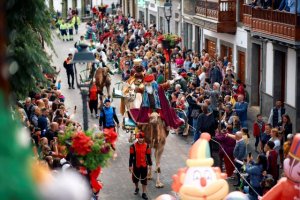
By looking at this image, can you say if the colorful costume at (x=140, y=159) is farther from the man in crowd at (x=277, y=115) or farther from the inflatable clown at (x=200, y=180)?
the inflatable clown at (x=200, y=180)

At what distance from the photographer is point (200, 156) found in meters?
8.20

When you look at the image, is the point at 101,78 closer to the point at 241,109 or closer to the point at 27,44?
the point at 241,109

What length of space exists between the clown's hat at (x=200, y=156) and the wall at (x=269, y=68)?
16.7 meters

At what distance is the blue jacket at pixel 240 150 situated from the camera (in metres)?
15.7

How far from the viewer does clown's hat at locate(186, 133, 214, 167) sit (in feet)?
26.6

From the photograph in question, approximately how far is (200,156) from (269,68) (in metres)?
17.4

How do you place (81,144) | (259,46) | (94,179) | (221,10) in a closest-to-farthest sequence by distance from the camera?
1. (81,144)
2. (94,179)
3. (259,46)
4. (221,10)

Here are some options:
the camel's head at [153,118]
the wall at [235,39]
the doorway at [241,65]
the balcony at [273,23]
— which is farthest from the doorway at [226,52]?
the camel's head at [153,118]

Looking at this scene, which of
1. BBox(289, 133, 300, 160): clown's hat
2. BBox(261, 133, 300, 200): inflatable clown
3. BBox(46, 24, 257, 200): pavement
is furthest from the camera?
BBox(46, 24, 257, 200): pavement

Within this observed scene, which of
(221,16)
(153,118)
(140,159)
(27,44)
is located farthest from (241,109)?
(27,44)

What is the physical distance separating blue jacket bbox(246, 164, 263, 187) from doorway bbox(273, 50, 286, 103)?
10.9 meters

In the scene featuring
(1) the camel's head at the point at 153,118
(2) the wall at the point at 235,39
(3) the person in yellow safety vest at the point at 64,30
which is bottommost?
(3) the person in yellow safety vest at the point at 64,30

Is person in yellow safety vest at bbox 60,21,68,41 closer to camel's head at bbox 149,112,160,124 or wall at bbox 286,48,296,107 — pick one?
wall at bbox 286,48,296,107

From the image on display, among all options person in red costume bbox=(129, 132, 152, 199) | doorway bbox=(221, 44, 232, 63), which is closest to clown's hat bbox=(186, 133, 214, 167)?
person in red costume bbox=(129, 132, 152, 199)
